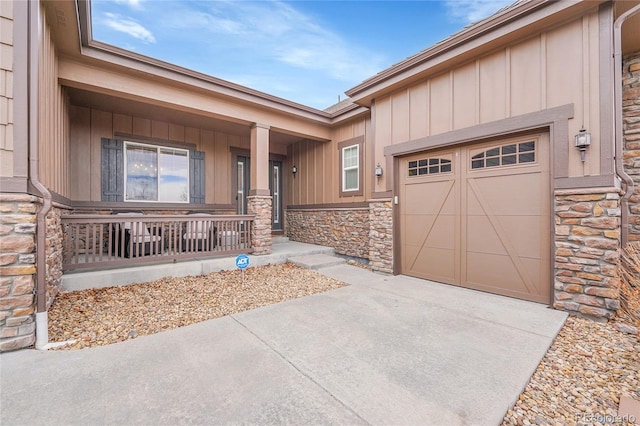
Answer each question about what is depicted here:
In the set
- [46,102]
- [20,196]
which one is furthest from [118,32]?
[20,196]

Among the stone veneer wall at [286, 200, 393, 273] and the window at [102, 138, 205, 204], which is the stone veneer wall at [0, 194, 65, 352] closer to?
the window at [102, 138, 205, 204]

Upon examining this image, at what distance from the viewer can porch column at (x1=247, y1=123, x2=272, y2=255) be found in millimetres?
5945

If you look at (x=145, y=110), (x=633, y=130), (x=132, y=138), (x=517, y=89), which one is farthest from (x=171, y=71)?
(x=633, y=130)

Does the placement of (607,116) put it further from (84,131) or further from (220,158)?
(84,131)

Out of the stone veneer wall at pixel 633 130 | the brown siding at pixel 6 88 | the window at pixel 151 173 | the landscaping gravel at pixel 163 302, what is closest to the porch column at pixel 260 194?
the landscaping gravel at pixel 163 302

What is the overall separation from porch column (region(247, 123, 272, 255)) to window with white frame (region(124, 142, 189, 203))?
230cm

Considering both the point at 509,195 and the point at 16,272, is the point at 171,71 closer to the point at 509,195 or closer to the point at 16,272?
the point at 16,272

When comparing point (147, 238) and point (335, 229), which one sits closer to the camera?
point (147, 238)

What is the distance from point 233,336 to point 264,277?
2.27m

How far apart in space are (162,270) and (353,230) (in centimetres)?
413

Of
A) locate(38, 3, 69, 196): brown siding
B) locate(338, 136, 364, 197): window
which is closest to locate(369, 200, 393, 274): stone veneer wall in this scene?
locate(338, 136, 364, 197): window

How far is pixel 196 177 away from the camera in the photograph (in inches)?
282

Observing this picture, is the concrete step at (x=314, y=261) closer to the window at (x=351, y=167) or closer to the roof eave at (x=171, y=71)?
the window at (x=351, y=167)

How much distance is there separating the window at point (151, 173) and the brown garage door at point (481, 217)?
5401 millimetres
